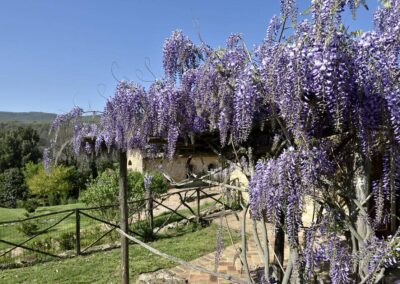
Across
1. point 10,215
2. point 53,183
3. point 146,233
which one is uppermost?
point 53,183

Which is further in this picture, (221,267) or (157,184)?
(157,184)

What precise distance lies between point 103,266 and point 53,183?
1419 cm

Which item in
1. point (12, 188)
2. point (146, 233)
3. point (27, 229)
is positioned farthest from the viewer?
point (12, 188)

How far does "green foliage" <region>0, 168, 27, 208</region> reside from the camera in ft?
69.6

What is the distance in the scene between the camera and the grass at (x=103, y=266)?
6039 mm

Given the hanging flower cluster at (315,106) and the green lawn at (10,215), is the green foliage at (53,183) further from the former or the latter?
the hanging flower cluster at (315,106)

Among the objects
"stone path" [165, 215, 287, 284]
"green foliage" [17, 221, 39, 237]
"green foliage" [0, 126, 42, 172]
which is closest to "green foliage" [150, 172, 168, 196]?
"green foliage" [17, 221, 39, 237]

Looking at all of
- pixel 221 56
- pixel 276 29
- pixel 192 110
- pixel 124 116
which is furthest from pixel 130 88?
pixel 276 29

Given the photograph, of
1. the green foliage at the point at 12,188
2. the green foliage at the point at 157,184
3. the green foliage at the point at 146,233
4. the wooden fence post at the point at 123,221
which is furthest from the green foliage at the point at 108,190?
the green foliage at the point at 12,188

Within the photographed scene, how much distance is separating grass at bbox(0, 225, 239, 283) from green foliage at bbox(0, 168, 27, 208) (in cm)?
1555

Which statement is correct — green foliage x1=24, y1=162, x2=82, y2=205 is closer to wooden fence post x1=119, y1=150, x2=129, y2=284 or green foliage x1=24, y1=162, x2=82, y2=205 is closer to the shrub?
the shrub

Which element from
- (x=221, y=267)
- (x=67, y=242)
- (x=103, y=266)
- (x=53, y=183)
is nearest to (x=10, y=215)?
(x=53, y=183)

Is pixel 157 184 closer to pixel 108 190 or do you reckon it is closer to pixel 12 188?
pixel 108 190

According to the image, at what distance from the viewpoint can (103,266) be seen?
6605 mm
